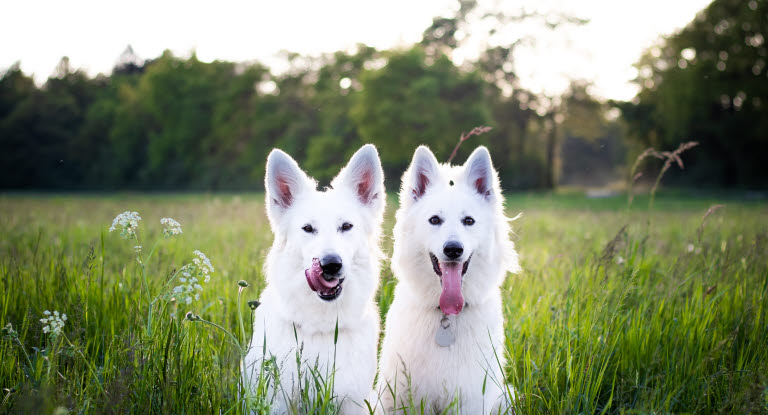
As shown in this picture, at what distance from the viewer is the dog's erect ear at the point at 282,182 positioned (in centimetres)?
315

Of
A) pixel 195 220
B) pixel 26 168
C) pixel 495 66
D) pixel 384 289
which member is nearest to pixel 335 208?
pixel 384 289

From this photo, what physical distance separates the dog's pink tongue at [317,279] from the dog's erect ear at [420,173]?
115 centimetres

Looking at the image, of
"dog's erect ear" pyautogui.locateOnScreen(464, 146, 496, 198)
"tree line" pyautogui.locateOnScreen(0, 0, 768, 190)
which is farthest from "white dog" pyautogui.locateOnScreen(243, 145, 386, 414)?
"tree line" pyautogui.locateOnScreen(0, 0, 768, 190)

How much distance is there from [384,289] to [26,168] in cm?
4923

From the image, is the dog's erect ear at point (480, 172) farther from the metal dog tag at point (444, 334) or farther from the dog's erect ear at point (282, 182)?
the dog's erect ear at point (282, 182)

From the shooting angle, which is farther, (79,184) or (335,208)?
(79,184)

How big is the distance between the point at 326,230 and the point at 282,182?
0.58m

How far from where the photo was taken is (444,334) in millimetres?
3166

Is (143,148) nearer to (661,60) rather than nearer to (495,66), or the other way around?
(495,66)

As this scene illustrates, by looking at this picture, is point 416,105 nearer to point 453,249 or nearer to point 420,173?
point 420,173

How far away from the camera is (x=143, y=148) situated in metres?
50.9

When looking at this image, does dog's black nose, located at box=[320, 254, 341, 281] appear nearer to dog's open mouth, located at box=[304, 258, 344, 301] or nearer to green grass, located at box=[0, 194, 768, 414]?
dog's open mouth, located at box=[304, 258, 344, 301]

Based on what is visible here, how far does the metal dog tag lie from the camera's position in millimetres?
3147

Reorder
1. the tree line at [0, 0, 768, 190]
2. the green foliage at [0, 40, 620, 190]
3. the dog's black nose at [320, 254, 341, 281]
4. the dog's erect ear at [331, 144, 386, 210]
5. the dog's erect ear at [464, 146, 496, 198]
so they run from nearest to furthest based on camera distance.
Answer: the dog's black nose at [320, 254, 341, 281], the dog's erect ear at [331, 144, 386, 210], the dog's erect ear at [464, 146, 496, 198], the tree line at [0, 0, 768, 190], the green foliage at [0, 40, 620, 190]
